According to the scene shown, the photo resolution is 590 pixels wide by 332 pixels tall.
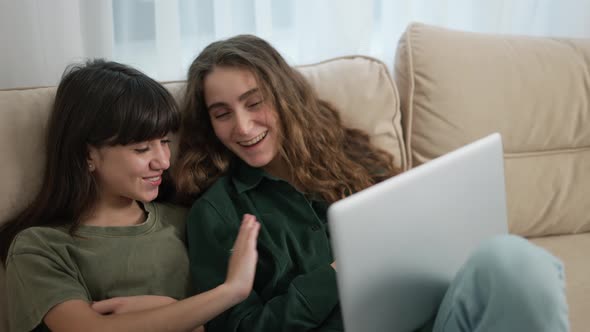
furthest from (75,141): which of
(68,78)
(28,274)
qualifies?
(28,274)

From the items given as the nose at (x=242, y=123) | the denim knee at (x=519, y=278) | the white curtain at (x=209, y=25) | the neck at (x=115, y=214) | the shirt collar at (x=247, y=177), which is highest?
the white curtain at (x=209, y=25)

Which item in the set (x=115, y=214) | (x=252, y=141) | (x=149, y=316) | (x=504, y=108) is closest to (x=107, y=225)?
(x=115, y=214)

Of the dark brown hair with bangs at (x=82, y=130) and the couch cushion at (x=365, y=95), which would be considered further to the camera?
the couch cushion at (x=365, y=95)

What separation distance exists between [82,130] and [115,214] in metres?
0.20

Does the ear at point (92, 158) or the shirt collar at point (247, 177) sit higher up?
the ear at point (92, 158)

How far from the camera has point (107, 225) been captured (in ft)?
3.98

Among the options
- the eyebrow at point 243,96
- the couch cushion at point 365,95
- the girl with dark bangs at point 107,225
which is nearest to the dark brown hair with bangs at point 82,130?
the girl with dark bangs at point 107,225

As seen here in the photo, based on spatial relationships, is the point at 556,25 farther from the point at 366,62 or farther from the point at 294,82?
the point at 294,82

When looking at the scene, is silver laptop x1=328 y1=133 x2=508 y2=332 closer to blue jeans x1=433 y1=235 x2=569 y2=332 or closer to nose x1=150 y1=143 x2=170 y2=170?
blue jeans x1=433 y1=235 x2=569 y2=332

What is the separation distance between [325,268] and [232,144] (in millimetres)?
370

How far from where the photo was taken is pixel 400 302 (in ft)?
2.97

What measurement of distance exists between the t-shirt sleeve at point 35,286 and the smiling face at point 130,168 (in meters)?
0.19

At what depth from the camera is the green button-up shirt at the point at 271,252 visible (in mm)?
1132

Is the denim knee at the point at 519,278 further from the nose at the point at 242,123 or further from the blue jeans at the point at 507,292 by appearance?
the nose at the point at 242,123
